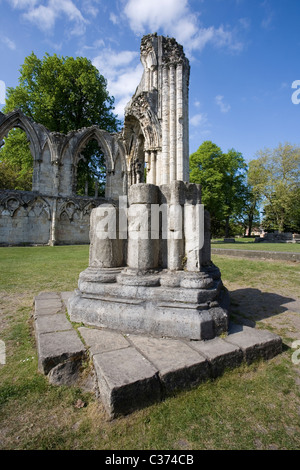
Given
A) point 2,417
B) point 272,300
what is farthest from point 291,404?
point 272,300

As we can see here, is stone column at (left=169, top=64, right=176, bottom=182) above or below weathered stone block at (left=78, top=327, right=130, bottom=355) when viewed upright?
above

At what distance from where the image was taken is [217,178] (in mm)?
25094

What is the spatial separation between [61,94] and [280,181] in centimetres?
2575

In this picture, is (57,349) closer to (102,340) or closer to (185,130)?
(102,340)

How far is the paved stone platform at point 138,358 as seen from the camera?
1.67 meters

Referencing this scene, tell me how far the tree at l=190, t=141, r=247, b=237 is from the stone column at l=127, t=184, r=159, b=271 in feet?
73.0

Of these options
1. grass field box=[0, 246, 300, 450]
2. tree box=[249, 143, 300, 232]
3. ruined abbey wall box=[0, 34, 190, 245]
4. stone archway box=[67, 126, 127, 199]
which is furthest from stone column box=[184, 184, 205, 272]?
tree box=[249, 143, 300, 232]

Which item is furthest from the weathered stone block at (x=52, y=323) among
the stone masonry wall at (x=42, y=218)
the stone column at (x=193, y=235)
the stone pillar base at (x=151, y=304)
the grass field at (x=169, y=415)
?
the stone masonry wall at (x=42, y=218)

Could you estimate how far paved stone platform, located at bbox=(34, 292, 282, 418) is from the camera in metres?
1.67

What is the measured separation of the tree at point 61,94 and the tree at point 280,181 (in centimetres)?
2016

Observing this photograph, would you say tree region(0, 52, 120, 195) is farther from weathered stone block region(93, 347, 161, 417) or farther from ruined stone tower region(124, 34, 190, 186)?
weathered stone block region(93, 347, 161, 417)

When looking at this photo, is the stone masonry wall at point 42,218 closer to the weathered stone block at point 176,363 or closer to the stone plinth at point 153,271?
the stone plinth at point 153,271
